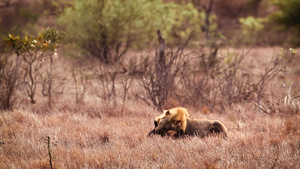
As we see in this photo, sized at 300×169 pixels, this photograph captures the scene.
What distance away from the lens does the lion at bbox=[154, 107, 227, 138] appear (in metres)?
4.09

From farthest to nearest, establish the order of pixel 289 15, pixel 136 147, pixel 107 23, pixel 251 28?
pixel 251 28
pixel 289 15
pixel 107 23
pixel 136 147

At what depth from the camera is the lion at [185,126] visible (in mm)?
4090

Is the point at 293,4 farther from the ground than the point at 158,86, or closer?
farther from the ground

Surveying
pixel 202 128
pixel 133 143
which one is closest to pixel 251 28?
pixel 202 128

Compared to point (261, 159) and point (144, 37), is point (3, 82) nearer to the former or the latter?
point (261, 159)

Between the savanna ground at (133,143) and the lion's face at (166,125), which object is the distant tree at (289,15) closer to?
the savanna ground at (133,143)

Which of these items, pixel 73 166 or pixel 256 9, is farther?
pixel 256 9

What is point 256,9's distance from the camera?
3619 centimetres

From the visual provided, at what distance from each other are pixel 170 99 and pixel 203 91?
1.00 meters

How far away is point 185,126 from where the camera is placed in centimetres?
417

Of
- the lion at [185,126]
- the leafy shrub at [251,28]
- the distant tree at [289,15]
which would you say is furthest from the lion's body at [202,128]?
the leafy shrub at [251,28]

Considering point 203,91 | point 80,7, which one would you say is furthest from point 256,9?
point 203,91

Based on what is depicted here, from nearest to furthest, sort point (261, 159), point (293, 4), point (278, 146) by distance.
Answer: point (261, 159) < point (278, 146) < point (293, 4)

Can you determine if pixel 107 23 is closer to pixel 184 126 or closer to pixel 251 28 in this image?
pixel 184 126
